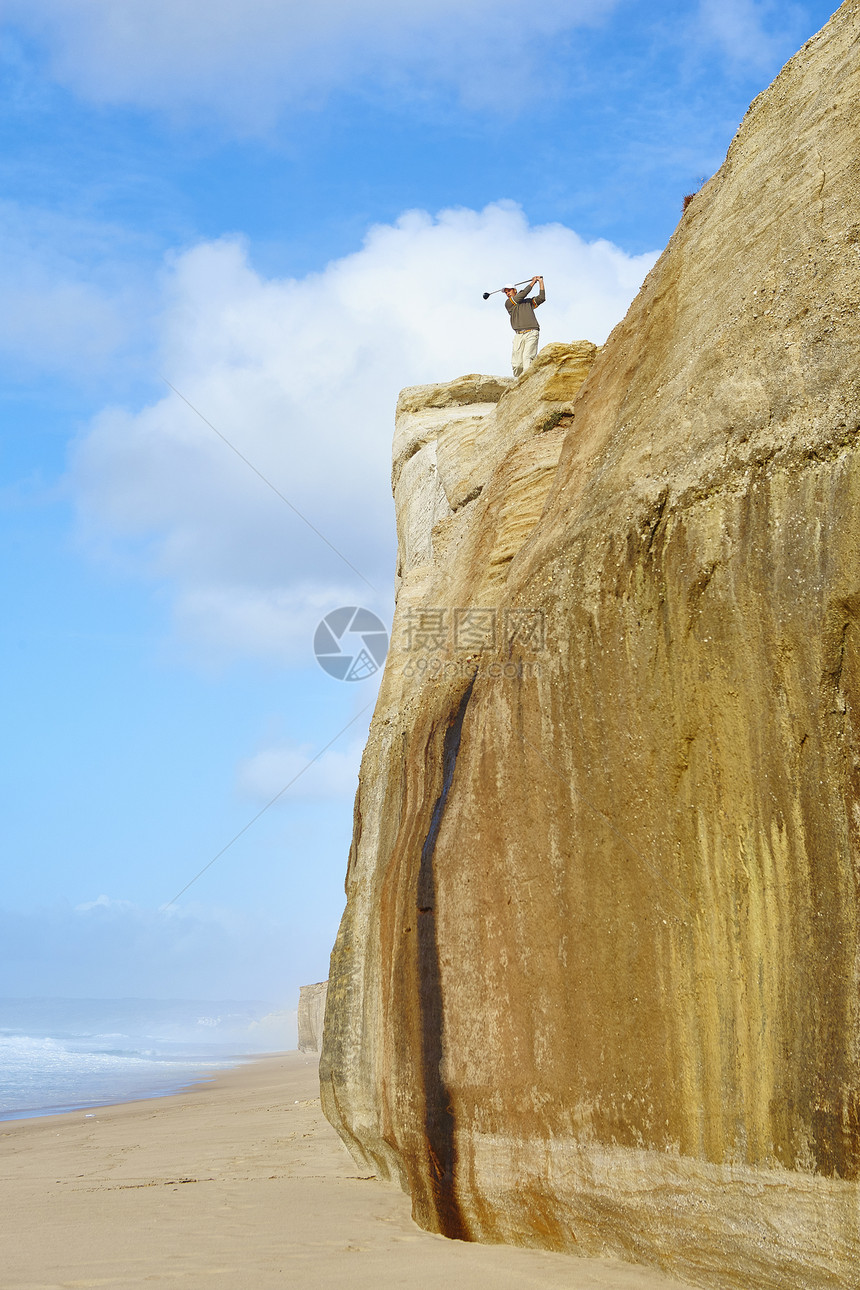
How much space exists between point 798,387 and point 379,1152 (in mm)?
5631

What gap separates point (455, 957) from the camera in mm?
5562

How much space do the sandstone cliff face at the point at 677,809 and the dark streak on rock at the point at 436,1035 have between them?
20 millimetres

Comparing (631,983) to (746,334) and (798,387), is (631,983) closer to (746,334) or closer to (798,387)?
(798,387)

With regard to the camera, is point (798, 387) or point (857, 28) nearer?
point (798, 387)

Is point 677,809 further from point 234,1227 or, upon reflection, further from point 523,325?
point 523,325

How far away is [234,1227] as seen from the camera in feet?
19.1

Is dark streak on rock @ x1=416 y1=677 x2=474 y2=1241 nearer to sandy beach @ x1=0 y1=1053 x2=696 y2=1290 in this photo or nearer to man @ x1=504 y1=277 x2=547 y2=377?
sandy beach @ x1=0 y1=1053 x2=696 y2=1290

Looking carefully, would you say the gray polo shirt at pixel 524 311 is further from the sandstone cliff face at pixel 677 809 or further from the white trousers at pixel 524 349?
the sandstone cliff face at pixel 677 809

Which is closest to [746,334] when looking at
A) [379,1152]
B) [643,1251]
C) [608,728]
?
[608,728]

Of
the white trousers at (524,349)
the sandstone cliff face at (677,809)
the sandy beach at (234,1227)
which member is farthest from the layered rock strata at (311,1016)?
the sandstone cliff face at (677,809)

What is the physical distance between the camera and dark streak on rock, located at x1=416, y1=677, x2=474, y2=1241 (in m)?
5.47

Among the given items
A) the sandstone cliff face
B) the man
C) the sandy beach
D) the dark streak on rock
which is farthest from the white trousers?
the sandy beach

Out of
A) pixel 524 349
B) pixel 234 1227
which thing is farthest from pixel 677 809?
pixel 524 349

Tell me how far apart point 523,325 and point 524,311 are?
159mm
